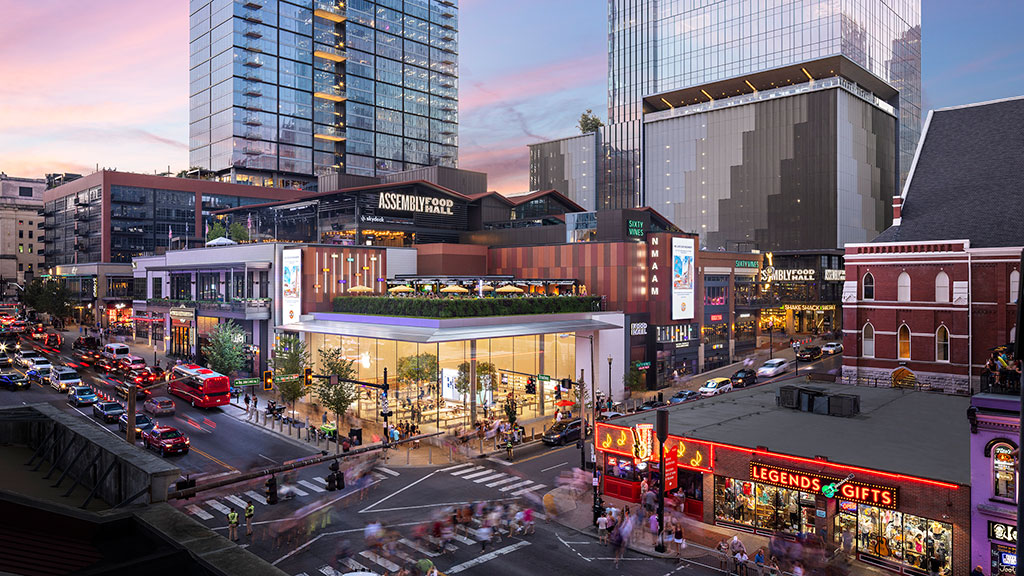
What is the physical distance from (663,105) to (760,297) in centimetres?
5980

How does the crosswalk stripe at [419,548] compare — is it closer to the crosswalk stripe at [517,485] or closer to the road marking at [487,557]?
the road marking at [487,557]

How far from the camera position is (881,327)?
193 ft

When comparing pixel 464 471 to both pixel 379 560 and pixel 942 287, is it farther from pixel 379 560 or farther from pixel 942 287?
pixel 942 287

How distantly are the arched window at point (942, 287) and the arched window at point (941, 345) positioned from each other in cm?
239

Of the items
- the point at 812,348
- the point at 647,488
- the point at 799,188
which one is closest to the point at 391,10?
the point at 799,188

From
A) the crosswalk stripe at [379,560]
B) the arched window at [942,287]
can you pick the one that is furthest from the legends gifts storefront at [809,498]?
the arched window at [942,287]

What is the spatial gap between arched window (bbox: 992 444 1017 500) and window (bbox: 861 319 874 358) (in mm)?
38654

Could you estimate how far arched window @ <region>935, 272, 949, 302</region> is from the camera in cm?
5519

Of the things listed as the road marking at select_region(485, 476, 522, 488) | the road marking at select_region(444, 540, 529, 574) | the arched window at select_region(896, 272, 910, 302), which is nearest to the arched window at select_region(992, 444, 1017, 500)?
the road marking at select_region(444, 540, 529, 574)

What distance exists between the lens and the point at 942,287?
182ft

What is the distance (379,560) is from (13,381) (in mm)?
51153

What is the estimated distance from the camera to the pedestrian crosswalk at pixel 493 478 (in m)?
36.7

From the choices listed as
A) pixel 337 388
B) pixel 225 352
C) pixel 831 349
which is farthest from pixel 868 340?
pixel 225 352

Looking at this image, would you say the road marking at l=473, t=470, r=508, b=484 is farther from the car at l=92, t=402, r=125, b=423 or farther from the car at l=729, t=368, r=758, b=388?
the car at l=729, t=368, r=758, b=388
